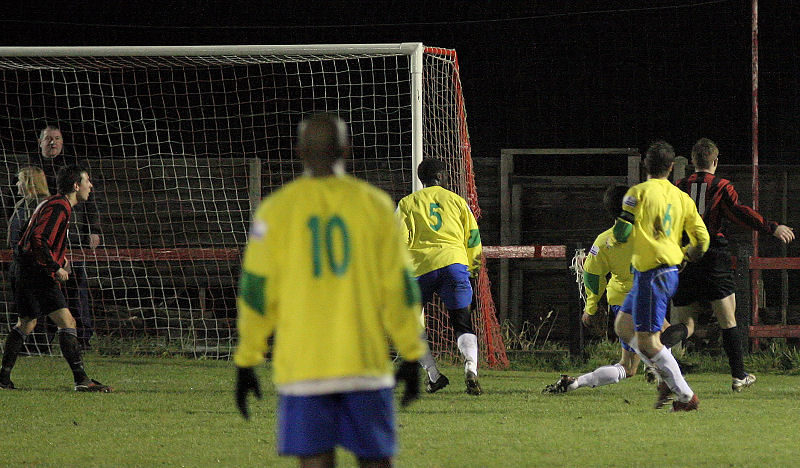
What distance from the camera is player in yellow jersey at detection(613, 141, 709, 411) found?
281 inches

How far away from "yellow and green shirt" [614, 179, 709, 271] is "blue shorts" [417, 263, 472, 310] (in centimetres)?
174

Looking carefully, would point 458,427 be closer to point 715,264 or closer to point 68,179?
point 715,264

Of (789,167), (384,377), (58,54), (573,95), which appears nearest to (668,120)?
(573,95)

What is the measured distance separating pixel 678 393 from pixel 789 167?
586cm

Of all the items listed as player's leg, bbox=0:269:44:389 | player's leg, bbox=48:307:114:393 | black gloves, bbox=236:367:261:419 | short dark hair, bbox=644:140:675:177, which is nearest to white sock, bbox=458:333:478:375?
short dark hair, bbox=644:140:675:177

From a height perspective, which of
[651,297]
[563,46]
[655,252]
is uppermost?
[563,46]

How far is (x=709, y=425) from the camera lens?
690cm

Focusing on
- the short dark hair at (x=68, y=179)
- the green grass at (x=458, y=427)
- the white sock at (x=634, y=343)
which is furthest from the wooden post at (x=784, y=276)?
the short dark hair at (x=68, y=179)

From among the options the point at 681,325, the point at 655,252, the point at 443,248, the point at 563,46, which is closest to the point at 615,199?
the point at 655,252

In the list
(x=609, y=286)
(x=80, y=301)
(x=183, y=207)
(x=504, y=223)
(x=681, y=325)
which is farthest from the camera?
(x=183, y=207)

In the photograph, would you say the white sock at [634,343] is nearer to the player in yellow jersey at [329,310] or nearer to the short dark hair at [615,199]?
the short dark hair at [615,199]

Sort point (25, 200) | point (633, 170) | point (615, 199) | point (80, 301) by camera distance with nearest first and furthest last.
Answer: point (615, 199), point (25, 200), point (80, 301), point (633, 170)

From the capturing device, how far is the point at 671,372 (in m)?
7.14

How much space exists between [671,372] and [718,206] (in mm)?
1981
